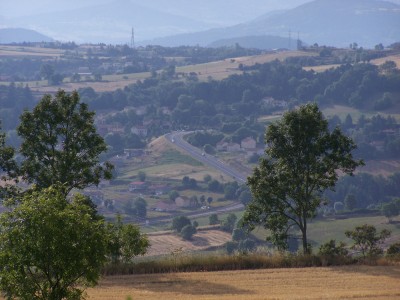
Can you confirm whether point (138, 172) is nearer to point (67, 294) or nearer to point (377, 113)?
point (377, 113)

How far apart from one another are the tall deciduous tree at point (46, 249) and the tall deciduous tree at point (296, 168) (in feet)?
31.7

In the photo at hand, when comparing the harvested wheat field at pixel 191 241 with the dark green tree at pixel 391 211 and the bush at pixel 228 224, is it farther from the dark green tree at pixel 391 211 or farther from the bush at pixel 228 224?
the dark green tree at pixel 391 211

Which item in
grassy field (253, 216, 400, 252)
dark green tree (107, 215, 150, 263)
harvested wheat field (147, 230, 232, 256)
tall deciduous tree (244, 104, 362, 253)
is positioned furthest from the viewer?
grassy field (253, 216, 400, 252)

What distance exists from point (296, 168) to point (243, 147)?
235ft

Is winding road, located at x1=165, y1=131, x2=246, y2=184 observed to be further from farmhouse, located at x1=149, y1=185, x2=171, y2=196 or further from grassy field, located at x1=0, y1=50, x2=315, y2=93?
grassy field, located at x1=0, y1=50, x2=315, y2=93

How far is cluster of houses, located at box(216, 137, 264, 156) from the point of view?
3632 inches

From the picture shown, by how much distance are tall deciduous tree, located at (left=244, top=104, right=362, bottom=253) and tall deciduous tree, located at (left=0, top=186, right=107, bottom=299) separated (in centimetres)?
967

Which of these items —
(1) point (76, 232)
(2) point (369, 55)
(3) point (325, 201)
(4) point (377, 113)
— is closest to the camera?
(1) point (76, 232)

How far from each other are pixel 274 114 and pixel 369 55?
119 feet

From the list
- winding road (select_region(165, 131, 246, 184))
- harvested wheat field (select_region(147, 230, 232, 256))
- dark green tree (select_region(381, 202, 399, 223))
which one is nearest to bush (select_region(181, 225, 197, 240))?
harvested wheat field (select_region(147, 230, 232, 256))

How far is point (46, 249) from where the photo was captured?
13.1 metres

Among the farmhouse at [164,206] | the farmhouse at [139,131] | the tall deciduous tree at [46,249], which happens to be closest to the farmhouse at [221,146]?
the farmhouse at [139,131]

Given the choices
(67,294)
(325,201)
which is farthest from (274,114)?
(67,294)

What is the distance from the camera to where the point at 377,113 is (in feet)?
344
